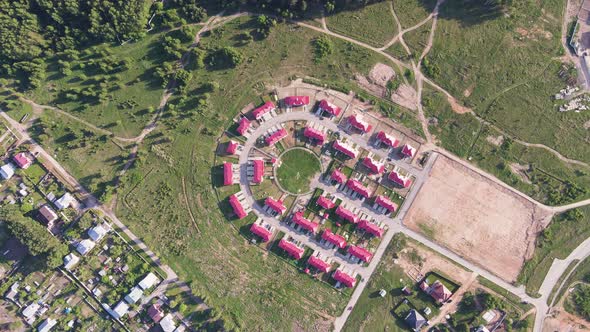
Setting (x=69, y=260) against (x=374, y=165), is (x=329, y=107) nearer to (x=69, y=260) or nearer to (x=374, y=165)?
(x=374, y=165)

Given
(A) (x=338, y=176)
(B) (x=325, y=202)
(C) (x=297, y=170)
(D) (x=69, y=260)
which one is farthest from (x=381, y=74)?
(D) (x=69, y=260)

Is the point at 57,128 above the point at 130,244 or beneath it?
above

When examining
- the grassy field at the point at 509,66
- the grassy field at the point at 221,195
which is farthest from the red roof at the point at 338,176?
the grassy field at the point at 509,66

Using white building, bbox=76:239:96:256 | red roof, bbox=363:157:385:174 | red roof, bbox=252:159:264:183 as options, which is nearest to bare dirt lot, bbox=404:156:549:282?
red roof, bbox=363:157:385:174

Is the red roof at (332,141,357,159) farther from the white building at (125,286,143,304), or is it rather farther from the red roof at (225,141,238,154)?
the white building at (125,286,143,304)

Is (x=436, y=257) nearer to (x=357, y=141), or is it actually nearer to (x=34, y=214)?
(x=357, y=141)

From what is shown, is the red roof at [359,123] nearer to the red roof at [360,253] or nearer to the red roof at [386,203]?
the red roof at [386,203]

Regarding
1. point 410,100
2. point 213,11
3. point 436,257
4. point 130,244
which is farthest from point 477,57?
point 130,244
